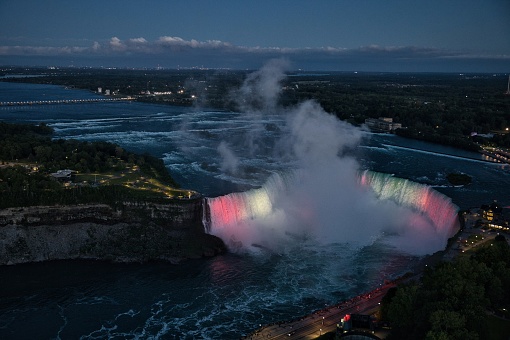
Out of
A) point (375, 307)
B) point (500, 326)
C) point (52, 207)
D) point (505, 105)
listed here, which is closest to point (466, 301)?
point (500, 326)

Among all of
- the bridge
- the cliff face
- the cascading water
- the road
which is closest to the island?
the cliff face

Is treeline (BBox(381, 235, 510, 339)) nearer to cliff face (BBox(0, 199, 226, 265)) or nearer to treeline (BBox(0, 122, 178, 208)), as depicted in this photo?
cliff face (BBox(0, 199, 226, 265))

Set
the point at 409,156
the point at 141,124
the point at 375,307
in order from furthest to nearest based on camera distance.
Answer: the point at 141,124 → the point at 409,156 → the point at 375,307

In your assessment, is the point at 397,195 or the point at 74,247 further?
the point at 397,195

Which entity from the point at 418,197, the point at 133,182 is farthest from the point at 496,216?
the point at 133,182

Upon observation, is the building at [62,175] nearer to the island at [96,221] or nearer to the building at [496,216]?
the island at [96,221]

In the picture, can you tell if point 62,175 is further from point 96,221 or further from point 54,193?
point 96,221

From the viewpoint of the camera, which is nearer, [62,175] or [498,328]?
[498,328]

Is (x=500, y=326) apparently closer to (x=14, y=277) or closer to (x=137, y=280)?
(x=137, y=280)
